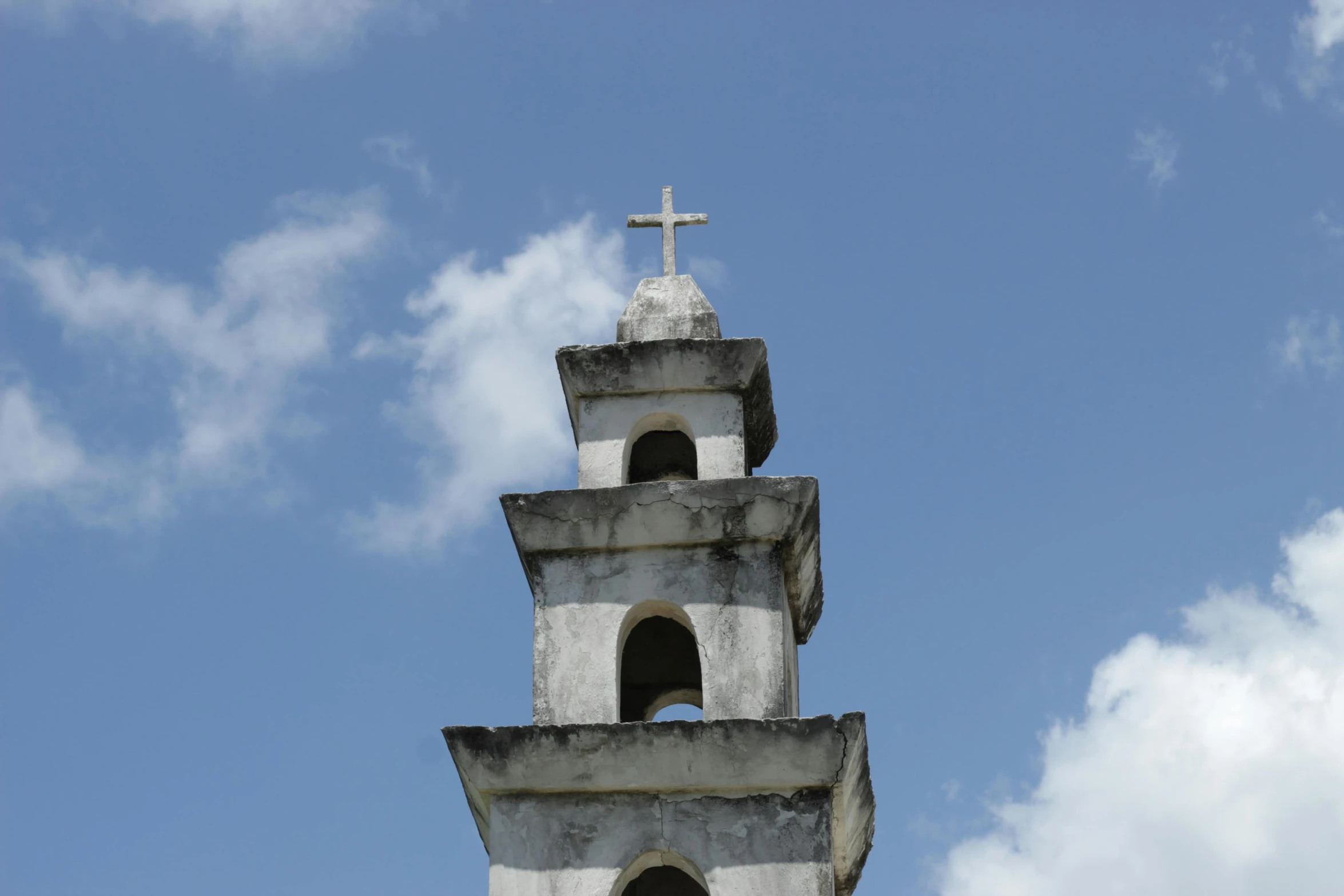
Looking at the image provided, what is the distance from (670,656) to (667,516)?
1941 mm

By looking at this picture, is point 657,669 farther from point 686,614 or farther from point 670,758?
point 670,758

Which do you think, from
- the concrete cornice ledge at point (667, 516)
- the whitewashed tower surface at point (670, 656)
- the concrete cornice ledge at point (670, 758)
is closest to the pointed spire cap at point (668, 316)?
the whitewashed tower surface at point (670, 656)

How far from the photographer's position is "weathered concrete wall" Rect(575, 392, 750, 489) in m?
13.1

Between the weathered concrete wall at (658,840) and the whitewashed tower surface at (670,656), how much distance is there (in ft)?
0.04

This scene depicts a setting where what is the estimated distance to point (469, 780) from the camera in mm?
11305

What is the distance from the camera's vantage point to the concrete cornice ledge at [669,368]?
13.3m

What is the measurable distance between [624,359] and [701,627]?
2475 mm

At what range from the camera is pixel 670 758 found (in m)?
11.2

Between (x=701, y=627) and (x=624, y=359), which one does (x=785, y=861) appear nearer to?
(x=701, y=627)

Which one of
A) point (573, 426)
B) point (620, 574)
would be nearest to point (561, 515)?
point (620, 574)

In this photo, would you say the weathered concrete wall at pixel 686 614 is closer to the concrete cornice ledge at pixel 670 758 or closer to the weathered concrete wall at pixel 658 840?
the concrete cornice ledge at pixel 670 758

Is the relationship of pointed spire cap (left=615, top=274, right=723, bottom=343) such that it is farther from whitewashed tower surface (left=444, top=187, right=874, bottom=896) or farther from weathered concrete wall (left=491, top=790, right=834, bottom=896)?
weathered concrete wall (left=491, top=790, right=834, bottom=896)

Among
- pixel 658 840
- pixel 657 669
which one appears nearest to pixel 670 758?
pixel 658 840

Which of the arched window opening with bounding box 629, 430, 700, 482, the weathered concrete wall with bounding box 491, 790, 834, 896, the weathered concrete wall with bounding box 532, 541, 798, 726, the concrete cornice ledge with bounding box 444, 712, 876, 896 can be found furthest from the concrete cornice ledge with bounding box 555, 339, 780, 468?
the weathered concrete wall with bounding box 491, 790, 834, 896
